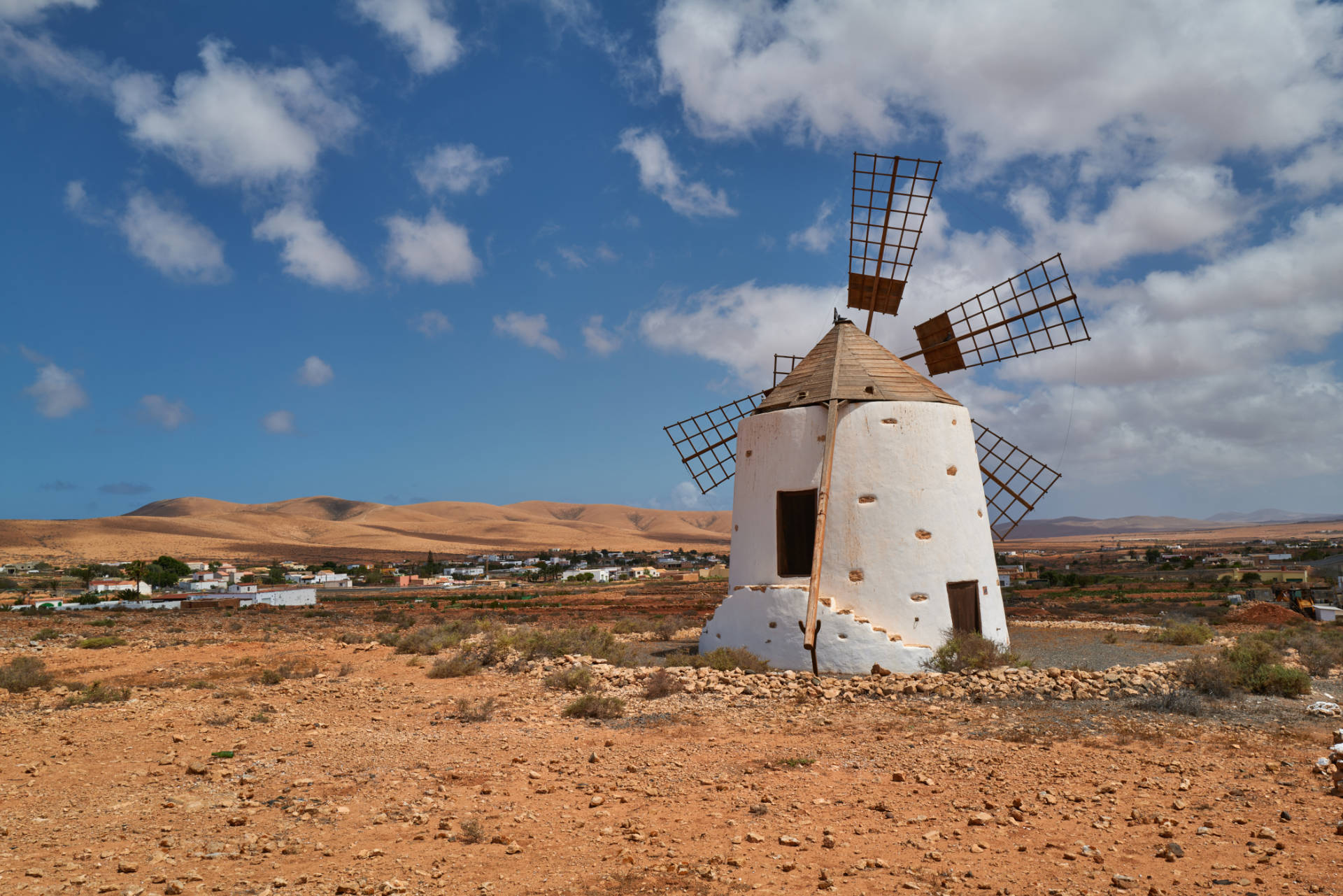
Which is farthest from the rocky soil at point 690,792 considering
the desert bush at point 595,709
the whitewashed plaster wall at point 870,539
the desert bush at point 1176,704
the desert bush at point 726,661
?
the whitewashed plaster wall at point 870,539

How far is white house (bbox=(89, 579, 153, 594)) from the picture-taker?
4347cm

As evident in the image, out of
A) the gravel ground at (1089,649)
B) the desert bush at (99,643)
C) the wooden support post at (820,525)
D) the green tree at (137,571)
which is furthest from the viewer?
the green tree at (137,571)

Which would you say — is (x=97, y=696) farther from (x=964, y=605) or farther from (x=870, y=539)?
(x=964, y=605)

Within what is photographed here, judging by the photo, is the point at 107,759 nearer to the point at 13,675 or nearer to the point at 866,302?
the point at 13,675

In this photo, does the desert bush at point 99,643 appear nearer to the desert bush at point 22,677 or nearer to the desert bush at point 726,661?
the desert bush at point 22,677

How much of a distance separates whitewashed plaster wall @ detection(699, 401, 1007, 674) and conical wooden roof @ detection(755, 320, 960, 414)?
28 centimetres

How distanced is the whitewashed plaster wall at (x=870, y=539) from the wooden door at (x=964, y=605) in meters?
0.16

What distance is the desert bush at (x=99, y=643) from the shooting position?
1765 cm

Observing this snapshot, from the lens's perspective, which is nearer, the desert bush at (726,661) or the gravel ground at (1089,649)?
the desert bush at (726,661)

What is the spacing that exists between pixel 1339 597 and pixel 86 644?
39.5 metres

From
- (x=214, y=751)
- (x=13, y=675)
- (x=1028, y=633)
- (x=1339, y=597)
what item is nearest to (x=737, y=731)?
(x=214, y=751)

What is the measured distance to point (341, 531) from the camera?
126000mm

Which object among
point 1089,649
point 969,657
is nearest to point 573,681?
point 969,657

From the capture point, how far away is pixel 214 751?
26.7 ft
